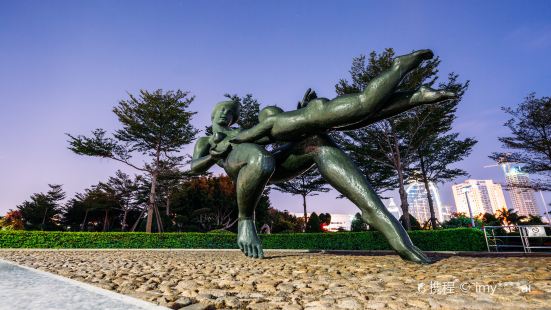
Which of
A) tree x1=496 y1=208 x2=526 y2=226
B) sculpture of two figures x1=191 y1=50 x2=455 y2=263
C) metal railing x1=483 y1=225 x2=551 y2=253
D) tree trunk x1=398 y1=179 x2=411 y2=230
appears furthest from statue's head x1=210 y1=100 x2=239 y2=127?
tree x1=496 y1=208 x2=526 y2=226

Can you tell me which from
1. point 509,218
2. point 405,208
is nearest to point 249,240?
point 405,208

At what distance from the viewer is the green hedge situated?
33.0 feet

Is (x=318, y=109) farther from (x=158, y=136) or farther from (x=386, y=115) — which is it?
(x=158, y=136)

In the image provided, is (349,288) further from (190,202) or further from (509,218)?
(190,202)

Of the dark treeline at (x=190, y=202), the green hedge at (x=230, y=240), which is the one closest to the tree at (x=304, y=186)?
the dark treeline at (x=190, y=202)

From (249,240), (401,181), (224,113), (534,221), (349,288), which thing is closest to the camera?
(349,288)

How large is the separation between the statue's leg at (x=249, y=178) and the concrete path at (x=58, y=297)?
242 centimetres

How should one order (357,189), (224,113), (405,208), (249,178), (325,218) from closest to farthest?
(357,189) → (249,178) → (224,113) → (405,208) → (325,218)

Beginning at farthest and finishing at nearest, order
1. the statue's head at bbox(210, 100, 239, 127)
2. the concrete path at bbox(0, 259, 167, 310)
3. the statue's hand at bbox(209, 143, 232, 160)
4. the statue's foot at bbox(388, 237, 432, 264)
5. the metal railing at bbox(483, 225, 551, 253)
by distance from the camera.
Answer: the metal railing at bbox(483, 225, 551, 253) → the statue's head at bbox(210, 100, 239, 127) → the statue's hand at bbox(209, 143, 232, 160) → the statue's foot at bbox(388, 237, 432, 264) → the concrete path at bbox(0, 259, 167, 310)

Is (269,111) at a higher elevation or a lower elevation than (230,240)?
higher

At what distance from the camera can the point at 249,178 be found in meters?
3.96

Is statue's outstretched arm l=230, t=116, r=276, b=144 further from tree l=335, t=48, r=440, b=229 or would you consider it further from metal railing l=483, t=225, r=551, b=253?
tree l=335, t=48, r=440, b=229

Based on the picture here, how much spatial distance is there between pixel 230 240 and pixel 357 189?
38.3ft

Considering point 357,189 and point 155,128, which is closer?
point 357,189
